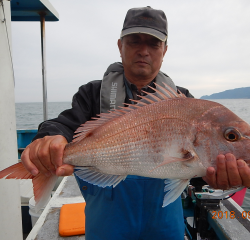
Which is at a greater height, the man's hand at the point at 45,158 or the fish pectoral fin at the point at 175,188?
the man's hand at the point at 45,158

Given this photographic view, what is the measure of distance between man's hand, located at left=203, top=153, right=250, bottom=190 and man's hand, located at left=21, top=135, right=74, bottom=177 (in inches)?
42.3

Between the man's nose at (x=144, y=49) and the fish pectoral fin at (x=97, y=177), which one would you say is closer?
the fish pectoral fin at (x=97, y=177)

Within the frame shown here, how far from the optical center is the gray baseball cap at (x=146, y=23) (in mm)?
2094

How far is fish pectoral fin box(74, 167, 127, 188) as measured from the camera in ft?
4.85

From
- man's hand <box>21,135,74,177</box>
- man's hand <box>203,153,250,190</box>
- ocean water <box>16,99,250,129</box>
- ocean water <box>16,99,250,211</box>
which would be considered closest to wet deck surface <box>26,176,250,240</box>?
man's hand <box>203,153,250,190</box>

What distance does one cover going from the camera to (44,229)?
2.94 m

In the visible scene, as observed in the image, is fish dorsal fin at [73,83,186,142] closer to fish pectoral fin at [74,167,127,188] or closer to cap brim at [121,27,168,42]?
fish pectoral fin at [74,167,127,188]

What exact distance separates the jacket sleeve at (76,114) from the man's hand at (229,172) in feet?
4.19

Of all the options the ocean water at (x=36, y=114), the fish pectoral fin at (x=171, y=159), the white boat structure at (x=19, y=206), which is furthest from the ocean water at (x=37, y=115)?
the fish pectoral fin at (x=171, y=159)

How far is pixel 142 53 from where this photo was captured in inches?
84.4

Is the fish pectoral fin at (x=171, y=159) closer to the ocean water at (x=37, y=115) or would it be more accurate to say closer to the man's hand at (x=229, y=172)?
the man's hand at (x=229, y=172)

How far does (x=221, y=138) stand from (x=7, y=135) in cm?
239

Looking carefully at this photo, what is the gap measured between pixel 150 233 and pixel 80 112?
1.44 meters

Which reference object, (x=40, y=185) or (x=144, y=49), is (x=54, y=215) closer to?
(x=40, y=185)
